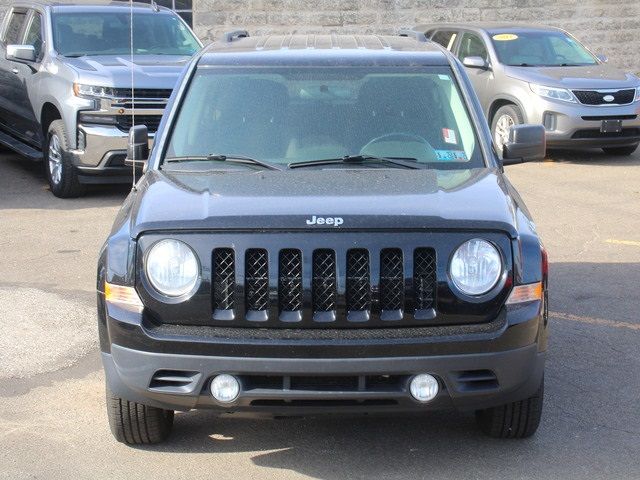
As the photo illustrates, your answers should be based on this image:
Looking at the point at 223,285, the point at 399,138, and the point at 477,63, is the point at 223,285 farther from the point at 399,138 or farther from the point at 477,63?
the point at 477,63

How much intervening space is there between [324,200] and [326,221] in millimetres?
234

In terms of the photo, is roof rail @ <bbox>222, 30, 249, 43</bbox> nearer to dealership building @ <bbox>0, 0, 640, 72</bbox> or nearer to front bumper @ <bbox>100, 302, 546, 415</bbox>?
front bumper @ <bbox>100, 302, 546, 415</bbox>

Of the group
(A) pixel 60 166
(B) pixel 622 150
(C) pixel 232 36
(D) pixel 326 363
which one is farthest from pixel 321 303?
(B) pixel 622 150

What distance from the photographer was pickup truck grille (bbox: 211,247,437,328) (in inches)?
177

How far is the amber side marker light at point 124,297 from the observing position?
4.60 metres

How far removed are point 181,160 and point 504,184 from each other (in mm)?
1611

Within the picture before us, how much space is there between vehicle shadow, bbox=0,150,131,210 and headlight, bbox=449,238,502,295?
748 cm

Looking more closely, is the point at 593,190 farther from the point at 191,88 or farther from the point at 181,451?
the point at 181,451

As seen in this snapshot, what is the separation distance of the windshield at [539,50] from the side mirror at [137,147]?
9.73 metres

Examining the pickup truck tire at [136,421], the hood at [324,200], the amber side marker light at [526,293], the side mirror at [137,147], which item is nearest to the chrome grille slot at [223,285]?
the hood at [324,200]

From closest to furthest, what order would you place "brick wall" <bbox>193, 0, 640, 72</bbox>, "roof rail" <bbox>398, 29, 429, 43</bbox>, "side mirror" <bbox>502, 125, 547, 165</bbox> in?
"side mirror" <bbox>502, 125, 547, 165</bbox> < "roof rail" <bbox>398, 29, 429, 43</bbox> < "brick wall" <bbox>193, 0, 640, 72</bbox>

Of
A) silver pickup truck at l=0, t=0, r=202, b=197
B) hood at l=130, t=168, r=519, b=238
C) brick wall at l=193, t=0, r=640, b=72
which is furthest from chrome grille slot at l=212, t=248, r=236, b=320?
brick wall at l=193, t=0, r=640, b=72

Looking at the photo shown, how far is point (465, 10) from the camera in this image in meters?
20.9

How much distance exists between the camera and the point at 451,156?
5703 mm
